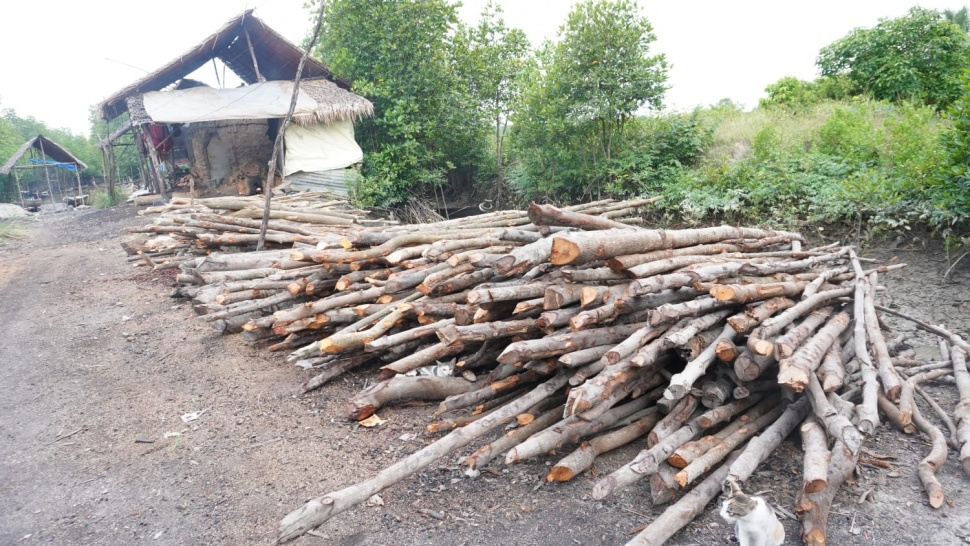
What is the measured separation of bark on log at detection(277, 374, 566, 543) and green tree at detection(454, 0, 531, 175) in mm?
10918

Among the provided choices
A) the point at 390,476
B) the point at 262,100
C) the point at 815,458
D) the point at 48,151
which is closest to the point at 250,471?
the point at 390,476

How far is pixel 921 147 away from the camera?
7.10 metres

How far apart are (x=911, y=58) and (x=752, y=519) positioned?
1422cm

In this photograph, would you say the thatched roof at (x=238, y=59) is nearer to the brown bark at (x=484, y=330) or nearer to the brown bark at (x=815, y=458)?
the brown bark at (x=484, y=330)

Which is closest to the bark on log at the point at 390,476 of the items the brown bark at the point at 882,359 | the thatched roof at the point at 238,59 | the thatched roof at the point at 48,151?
the brown bark at the point at 882,359

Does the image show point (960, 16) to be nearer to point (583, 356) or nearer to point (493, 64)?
point (493, 64)

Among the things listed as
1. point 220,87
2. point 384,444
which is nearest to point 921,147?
point 384,444

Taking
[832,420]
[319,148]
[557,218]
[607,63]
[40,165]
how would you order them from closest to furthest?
1. [832,420]
2. [557,218]
3. [607,63]
4. [319,148]
5. [40,165]

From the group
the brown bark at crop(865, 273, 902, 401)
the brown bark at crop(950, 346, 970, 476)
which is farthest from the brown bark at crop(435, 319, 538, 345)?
the brown bark at crop(950, 346, 970, 476)

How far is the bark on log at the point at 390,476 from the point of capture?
2.20 metres

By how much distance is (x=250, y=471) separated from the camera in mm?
3213

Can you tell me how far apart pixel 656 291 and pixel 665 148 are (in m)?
8.06

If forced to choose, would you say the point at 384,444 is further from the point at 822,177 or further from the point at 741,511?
the point at 822,177

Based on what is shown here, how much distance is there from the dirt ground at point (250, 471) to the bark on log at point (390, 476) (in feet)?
1.13
